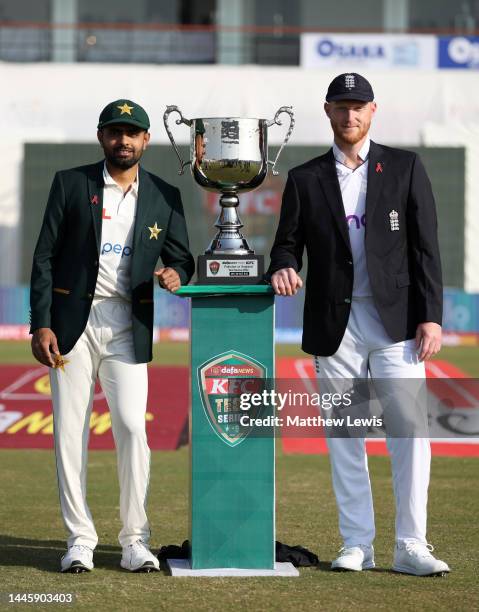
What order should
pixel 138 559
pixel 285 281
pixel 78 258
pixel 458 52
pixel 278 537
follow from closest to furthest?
pixel 285 281
pixel 138 559
pixel 78 258
pixel 278 537
pixel 458 52

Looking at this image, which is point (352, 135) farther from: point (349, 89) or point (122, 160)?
point (122, 160)

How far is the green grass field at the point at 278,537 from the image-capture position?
17.8 ft

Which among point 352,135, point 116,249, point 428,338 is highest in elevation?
point 352,135

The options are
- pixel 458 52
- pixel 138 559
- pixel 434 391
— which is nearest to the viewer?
pixel 138 559

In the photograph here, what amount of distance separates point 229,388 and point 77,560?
0.99m

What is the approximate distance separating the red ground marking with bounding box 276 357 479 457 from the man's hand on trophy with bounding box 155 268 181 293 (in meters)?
0.75

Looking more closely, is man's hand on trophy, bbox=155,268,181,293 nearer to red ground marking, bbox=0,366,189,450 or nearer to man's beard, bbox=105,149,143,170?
man's beard, bbox=105,149,143,170

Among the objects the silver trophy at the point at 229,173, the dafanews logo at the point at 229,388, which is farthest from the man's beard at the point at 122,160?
the dafanews logo at the point at 229,388

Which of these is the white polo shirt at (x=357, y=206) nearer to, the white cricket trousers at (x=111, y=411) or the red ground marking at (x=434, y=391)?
the red ground marking at (x=434, y=391)

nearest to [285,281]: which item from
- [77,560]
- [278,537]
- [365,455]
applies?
[365,455]

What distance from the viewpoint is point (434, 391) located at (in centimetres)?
1402

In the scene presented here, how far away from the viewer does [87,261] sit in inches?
238

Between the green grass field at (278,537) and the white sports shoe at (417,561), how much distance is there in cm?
6

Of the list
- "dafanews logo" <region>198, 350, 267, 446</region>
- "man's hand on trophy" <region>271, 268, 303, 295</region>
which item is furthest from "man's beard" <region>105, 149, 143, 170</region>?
"dafanews logo" <region>198, 350, 267, 446</region>
